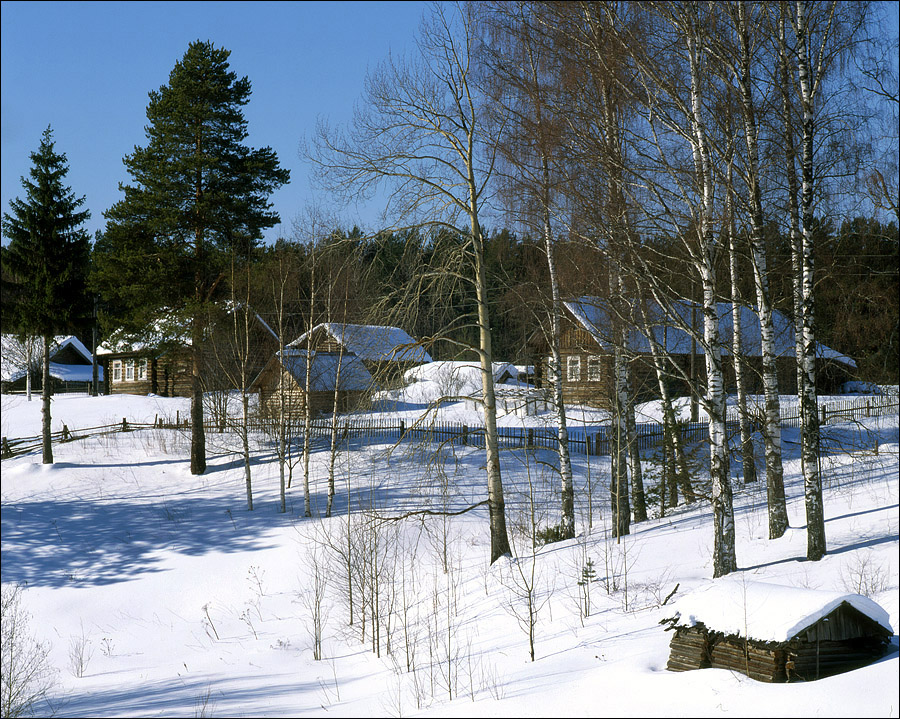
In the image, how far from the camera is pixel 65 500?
953 inches

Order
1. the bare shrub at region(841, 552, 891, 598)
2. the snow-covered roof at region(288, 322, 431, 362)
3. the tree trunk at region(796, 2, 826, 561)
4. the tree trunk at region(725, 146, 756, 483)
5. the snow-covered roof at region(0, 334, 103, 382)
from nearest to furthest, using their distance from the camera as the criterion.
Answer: the bare shrub at region(841, 552, 891, 598) < the tree trunk at region(725, 146, 756, 483) < the tree trunk at region(796, 2, 826, 561) < the snow-covered roof at region(288, 322, 431, 362) < the snow-covered roof at region(0, 334, 103, 382)

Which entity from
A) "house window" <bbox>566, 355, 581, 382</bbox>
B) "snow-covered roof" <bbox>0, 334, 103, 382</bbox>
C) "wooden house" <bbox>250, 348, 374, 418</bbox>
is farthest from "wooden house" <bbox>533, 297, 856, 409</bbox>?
"snow-covered roof" <bbox>0, 334, 103, 382</bbox>

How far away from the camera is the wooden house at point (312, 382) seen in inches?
938

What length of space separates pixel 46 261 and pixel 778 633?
29.2m

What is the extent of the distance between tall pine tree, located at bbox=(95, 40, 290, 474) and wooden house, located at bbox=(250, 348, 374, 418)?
116 inches

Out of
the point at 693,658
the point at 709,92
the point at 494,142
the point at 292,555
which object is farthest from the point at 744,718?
the point at 292,555

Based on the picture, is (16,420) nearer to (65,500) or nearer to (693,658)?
(65,500)

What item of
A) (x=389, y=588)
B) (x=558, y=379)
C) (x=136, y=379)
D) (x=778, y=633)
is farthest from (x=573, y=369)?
(x=136, y=379)

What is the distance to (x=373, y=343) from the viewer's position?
14805mm

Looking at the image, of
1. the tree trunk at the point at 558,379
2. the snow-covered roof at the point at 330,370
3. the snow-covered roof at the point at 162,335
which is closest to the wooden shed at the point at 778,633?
the tree trunk at the point at 558,379

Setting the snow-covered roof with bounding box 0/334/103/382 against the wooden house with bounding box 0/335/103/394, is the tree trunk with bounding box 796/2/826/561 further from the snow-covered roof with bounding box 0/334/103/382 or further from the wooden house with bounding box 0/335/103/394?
the wooden house with bounding box 0/335/103/394

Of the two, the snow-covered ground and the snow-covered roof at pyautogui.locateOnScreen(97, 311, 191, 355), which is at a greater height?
the snow-covered roof at pyautogui.locateOnScreen(97, 311, 191, 355)

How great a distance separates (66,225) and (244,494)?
45.2ft

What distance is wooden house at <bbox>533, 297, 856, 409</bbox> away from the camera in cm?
1283
